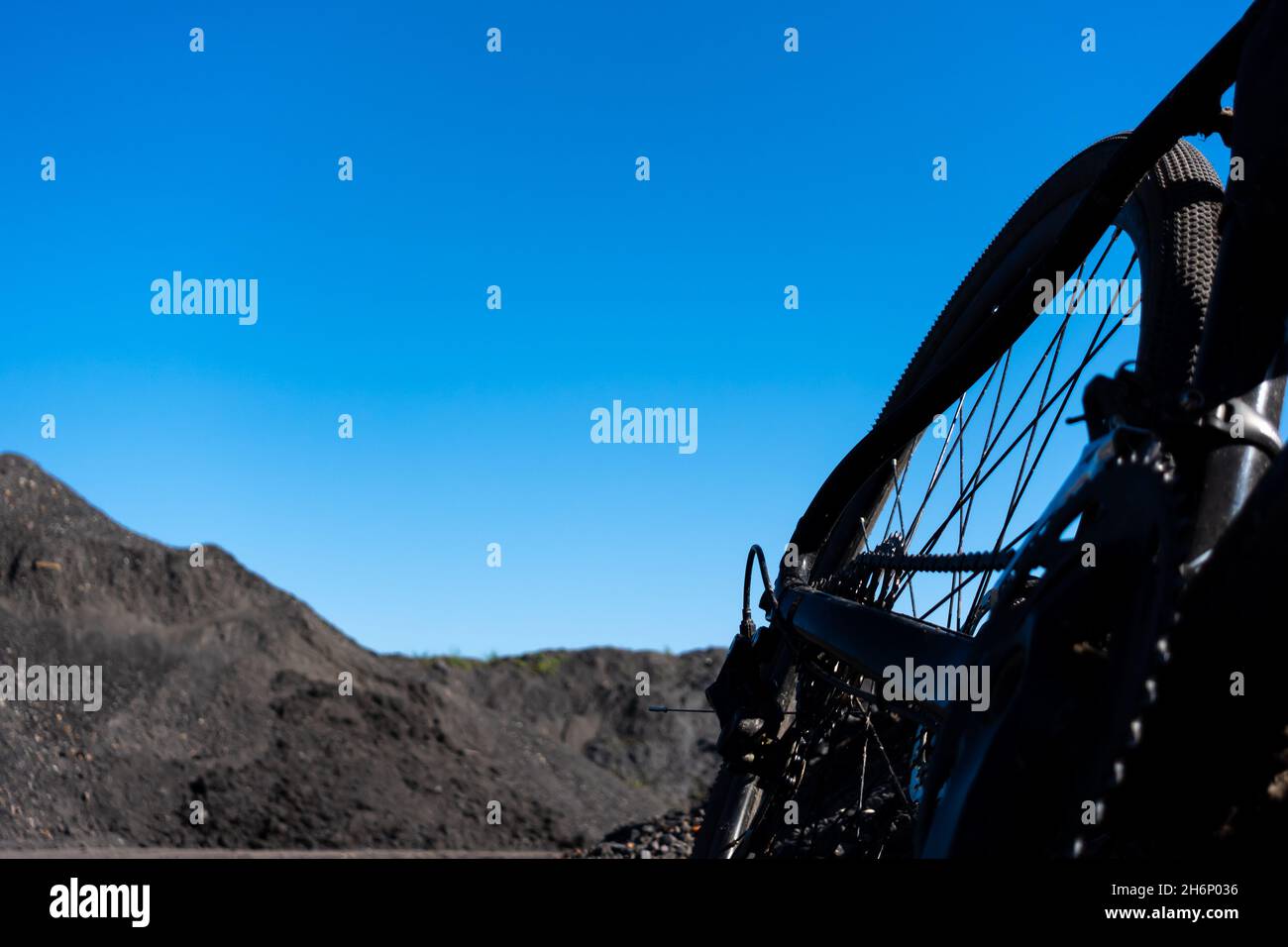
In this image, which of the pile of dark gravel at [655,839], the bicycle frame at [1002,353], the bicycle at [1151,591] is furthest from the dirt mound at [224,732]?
the bicycle at [1151,591]

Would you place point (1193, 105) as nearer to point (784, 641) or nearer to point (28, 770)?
point (784, 641)

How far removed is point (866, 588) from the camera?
126 inches

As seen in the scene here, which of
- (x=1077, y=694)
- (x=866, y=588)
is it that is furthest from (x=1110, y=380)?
(x=866, y=588)

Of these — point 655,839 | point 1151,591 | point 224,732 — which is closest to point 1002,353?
point 1151,591

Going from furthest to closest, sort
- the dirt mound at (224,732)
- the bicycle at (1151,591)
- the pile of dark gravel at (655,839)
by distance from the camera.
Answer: the dirt mound at (224,732), the pile of dark gravel at (655,839), the bicycle at (1151,591)

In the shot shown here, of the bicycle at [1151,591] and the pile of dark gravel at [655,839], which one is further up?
the bicycle at [1151,591]

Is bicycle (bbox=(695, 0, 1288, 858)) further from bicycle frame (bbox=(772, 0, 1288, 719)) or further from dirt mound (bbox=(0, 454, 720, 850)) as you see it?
dirt mound (bbox=(0, 454, 720, 850))

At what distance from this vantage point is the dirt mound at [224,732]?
1619cm

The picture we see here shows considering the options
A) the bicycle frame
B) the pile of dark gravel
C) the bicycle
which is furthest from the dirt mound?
the bicycle

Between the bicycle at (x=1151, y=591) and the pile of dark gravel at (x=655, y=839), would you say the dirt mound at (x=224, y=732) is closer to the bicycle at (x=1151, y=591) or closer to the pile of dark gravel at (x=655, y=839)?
the pile of dark gravel at (x=655, y=839)

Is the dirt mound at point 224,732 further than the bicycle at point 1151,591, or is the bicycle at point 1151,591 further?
the dirt mound at point 224,732

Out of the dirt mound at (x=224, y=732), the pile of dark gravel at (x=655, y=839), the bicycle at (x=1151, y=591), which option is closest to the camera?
the bicycle at (x=1151, y=591)

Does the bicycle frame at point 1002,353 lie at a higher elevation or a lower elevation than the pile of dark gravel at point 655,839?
higher
